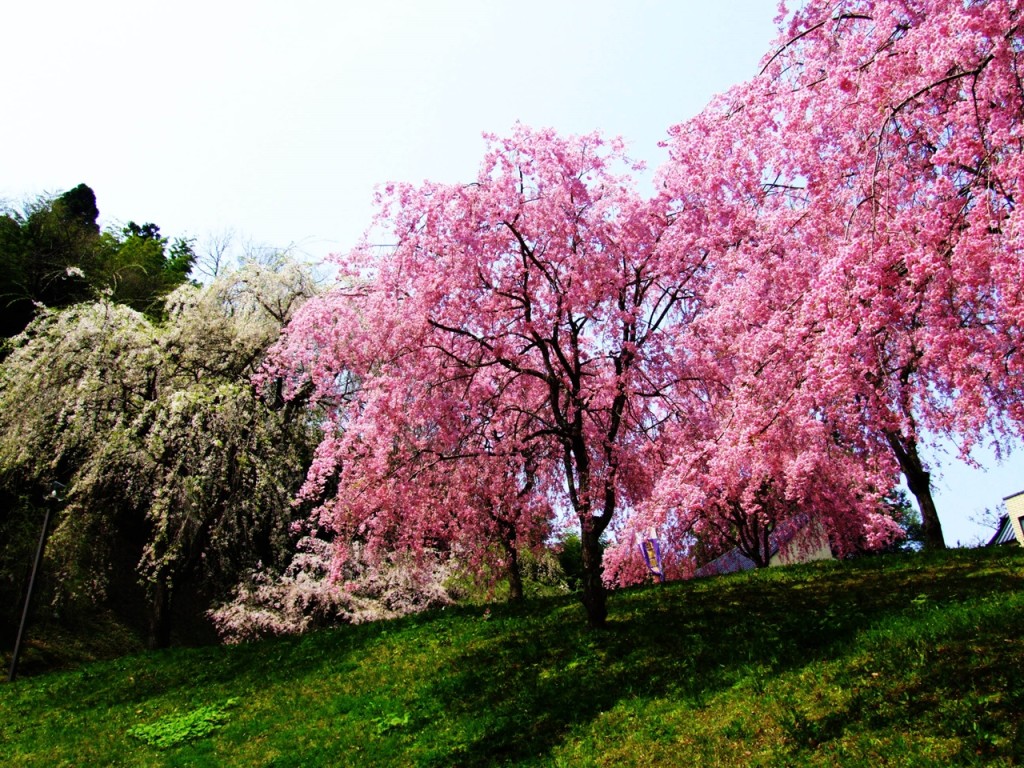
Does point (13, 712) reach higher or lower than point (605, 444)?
lower

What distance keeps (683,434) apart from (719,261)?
3.18 metres

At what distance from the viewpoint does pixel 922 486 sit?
16156mm

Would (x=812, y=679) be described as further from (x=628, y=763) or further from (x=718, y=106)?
(x=718, y=106)

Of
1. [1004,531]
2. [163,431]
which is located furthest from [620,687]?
[1004,531]

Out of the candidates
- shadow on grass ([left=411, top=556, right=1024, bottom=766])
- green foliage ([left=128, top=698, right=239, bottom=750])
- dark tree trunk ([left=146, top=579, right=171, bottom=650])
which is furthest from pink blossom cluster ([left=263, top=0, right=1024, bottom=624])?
dark tree trunk ([left=146, top=579, right=171, bottom=650])

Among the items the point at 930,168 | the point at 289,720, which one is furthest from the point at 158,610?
the point at 930,168

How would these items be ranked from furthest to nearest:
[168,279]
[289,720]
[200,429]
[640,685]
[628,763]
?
1. [168,279]
2. [200,429]
3. [289,720]
4. [640,685]
5. [628,763]

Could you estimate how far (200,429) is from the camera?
1625cm

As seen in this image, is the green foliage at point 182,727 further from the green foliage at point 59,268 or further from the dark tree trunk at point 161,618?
the green foliage at point 59,268

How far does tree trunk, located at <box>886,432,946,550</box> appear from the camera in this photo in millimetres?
15750

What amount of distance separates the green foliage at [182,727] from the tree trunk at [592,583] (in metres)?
5.77

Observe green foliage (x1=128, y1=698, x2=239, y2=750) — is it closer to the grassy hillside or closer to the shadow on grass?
the grassy hillside

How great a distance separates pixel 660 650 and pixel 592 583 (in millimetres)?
2053

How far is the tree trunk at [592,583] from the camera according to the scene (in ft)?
37.3
